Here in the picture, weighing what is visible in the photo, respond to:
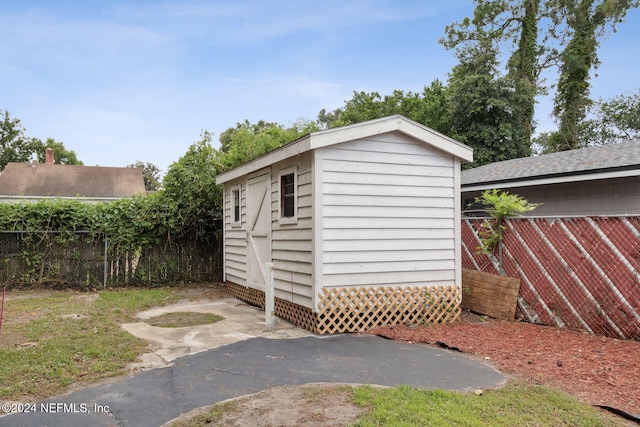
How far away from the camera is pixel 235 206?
10.9m

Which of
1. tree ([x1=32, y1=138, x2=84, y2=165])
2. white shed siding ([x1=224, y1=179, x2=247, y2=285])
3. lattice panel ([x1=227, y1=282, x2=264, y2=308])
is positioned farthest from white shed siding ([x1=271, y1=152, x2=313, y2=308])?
tree ([x1=32, y1=138, x2=84, y2=165])

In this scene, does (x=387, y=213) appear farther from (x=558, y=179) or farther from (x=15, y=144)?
(x=15, y=144)

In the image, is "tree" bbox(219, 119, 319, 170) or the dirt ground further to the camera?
"tree" bbox(219, 119, 319, 170)

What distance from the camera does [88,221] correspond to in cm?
1166

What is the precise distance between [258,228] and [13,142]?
42.7m

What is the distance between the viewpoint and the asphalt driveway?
369 cm

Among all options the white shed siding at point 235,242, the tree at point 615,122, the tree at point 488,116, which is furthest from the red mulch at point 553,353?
the tree at point 615,122

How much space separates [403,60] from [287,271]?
12.2 metres

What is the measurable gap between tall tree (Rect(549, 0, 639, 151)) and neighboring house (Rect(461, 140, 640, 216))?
1491 cm

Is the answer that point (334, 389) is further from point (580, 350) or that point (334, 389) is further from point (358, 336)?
point (580, 350)

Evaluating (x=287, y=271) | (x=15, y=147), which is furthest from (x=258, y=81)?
(x=15, y=147)

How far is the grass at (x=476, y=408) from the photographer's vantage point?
337 cm

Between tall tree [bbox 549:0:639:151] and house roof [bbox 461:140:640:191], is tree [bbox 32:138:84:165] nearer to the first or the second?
tall tree [bbox 549:0:639:151]

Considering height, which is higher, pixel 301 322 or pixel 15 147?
pixel 15 147
